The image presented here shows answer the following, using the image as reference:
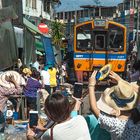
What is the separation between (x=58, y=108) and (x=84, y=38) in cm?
2015

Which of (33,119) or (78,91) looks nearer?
(78,91)

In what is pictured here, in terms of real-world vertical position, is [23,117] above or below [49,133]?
below

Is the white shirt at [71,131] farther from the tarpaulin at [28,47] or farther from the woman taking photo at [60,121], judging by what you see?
the tarpaulin at [28,47]

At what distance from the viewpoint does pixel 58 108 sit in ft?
13.3

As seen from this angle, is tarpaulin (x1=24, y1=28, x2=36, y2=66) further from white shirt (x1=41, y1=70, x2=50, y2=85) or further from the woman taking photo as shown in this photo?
the woman taking photo

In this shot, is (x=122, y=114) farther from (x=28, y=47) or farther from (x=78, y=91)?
(x=28, y=47)

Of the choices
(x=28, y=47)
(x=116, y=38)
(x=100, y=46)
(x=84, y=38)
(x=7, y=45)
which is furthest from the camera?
(x=84, y=38)

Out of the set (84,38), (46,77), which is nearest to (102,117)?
(46,77)

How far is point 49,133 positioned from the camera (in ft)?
13.4

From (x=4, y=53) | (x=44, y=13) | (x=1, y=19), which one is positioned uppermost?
(x=1, y=19)

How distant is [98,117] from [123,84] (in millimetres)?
347

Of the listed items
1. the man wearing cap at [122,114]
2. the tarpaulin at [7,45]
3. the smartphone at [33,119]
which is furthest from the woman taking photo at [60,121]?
the tarpaulin at [7,45]

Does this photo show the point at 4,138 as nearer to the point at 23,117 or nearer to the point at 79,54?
the point at 23,117

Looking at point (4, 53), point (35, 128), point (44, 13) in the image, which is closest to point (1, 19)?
point (4, 53)
